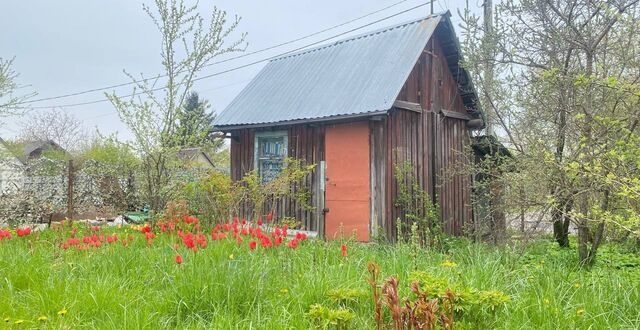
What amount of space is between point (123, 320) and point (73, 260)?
1824mm

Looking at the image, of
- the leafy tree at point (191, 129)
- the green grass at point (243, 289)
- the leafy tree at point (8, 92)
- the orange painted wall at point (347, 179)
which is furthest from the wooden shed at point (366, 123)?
the leafy tree at point (8, 92)

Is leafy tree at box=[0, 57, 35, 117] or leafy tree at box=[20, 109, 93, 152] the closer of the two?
leafy tree at box=[0, 57, 35, 117]

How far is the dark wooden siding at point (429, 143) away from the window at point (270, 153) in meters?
2.30

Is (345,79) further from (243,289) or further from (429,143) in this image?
(243,289)

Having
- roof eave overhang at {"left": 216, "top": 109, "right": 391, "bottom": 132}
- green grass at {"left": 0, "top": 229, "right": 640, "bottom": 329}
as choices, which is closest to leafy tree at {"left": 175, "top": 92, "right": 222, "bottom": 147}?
roof eave overhang at {"left": 216, "top": 109, "right": 391, "bottom": 132}

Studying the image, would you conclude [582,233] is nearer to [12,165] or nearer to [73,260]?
[73,260]

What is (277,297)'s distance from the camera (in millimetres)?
3375

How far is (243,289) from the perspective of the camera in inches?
133

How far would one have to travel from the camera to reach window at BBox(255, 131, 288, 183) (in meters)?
9.74

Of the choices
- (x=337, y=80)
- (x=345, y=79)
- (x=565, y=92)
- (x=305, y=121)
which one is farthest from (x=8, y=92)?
(x=565, y=92)

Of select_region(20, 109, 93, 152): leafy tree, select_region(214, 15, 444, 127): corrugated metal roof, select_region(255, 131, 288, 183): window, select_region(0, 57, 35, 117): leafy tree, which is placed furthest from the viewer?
select_region(20, 109, 93, 152): leafy tree

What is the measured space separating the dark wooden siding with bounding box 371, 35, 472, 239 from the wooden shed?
0.02 meters

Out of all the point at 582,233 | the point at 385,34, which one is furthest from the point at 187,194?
the point at 582,233

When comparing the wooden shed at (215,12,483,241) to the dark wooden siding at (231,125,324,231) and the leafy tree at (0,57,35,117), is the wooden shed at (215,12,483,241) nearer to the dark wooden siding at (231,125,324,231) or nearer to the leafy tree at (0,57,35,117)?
the dark wooden siding at (231,125,324,231)
